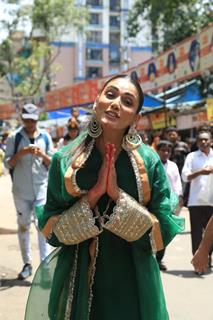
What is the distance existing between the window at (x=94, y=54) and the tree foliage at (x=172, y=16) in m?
49.5

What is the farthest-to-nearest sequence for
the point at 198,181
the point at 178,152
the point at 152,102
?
the point at 152,102 → the point at 178,152 → the point at 198,181

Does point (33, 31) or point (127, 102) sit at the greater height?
point (33, 31)

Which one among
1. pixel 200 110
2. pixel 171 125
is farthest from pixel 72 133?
pixel 171 125

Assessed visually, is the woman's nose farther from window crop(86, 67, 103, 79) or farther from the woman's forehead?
window crop(86, 67, 103, 79)

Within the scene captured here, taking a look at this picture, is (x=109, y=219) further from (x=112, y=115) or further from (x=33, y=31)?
(x=33, y=31)

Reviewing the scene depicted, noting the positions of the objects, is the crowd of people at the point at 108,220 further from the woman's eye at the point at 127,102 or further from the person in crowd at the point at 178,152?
the person in crowd at the point at 178,152

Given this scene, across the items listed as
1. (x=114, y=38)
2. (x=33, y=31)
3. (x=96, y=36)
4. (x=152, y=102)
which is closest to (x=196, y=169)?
(x=152, y=102)

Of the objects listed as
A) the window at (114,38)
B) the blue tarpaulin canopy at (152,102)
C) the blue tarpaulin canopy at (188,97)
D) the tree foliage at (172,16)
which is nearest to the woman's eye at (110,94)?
the blue tarpaulin canopy at (188,97)

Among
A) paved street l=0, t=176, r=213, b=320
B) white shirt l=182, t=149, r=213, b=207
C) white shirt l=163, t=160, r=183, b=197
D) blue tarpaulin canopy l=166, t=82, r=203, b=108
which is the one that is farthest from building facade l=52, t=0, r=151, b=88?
white shirt l=163, t=160, r=183, b=197

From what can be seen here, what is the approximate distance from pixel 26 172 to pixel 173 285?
Answer: 1.81 metres

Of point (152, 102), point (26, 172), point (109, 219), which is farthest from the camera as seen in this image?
point (152, 102)

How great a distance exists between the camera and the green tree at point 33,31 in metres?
33.8

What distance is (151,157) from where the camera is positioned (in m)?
2.77

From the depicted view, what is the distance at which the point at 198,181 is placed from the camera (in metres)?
6.76
